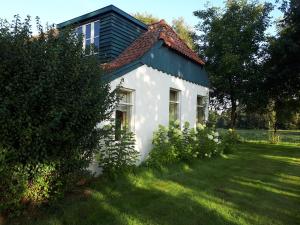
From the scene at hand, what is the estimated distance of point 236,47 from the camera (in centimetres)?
2389

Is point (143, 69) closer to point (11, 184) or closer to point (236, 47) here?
point (11, 184)

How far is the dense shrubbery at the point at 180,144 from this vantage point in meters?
10.5

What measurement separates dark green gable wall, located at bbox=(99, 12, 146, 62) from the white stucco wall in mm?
1643

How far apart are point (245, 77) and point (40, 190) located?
67.0 ft

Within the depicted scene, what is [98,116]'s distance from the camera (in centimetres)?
620

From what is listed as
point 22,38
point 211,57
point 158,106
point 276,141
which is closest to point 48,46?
point 22,38

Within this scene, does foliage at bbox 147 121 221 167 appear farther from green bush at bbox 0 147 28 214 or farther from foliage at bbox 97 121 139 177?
green bush at bbox 0 147 28 214

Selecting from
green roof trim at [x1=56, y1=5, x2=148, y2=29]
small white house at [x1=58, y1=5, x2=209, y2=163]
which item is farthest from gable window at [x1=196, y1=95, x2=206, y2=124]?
green roof trim at [x1=56, y1=5, x2=148, y2=29]

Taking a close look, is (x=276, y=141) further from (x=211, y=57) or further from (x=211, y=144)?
(x=211, y=144)

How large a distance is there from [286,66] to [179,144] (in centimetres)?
1202

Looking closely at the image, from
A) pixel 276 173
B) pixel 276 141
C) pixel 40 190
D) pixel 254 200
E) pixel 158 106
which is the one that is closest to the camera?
pixel 40 190

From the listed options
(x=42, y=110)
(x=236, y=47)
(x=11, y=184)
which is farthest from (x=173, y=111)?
(x=236, y=47)

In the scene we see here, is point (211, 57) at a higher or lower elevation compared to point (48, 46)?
higher

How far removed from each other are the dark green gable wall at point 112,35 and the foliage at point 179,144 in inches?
136
